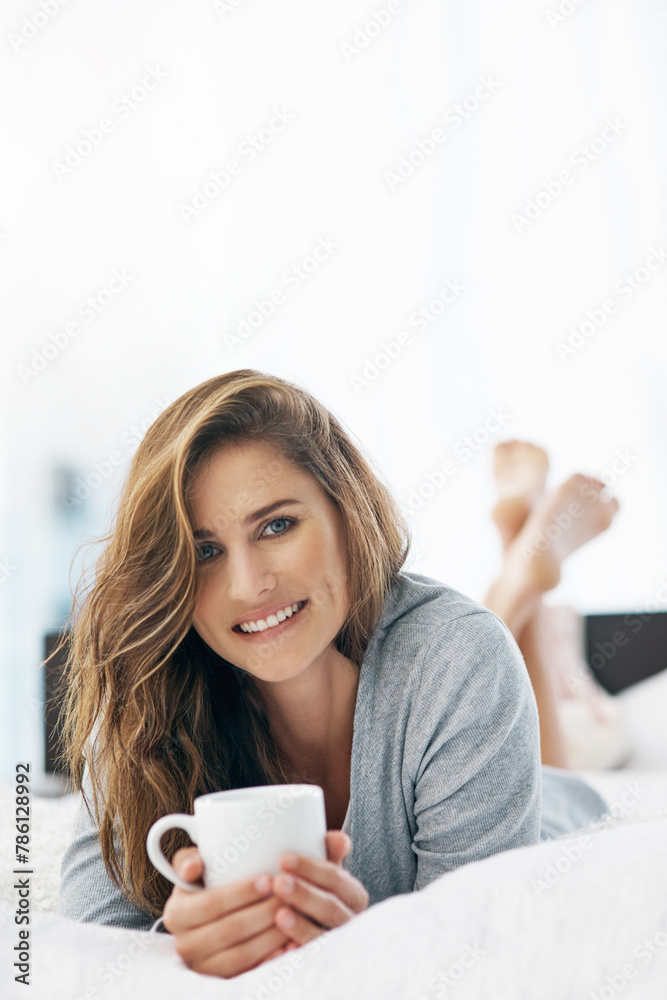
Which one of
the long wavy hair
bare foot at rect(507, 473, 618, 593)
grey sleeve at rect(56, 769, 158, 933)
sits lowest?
grey sleeve at rect(56, 769, 158, 933)

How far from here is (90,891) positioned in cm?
84

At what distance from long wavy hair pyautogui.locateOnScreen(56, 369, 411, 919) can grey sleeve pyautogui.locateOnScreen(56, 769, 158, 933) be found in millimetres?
15

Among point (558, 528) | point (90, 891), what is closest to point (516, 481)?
point (558, 528)

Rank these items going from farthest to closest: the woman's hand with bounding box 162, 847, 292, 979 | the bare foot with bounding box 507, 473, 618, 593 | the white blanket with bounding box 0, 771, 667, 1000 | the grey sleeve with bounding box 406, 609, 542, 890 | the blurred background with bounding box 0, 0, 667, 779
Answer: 1. the blurred background with bounding box 0, 0, 667, 779
2. the bare foot with bounding box 507, 473, 618, 593
3. the grey sleeve with bounding box 406, 609, 542, 890
4. the woman's hand with bounding box 162, 847, 292, 979
5. the white blanket with bounding box 0, 771, 667, 1000

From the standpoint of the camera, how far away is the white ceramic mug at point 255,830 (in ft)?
Result: 1.82

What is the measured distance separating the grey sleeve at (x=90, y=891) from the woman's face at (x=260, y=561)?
0.25 meters

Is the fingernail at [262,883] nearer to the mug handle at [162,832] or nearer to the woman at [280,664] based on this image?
the mug handle at [162,832]

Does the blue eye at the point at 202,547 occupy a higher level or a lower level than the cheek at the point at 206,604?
higher

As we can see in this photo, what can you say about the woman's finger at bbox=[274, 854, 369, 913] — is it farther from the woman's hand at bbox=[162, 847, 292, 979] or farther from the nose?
the nose

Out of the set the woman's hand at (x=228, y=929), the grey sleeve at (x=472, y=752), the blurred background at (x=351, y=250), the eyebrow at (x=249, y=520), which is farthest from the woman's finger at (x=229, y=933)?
the blurred background at (x=351, y=250)

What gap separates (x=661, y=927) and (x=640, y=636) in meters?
1.69

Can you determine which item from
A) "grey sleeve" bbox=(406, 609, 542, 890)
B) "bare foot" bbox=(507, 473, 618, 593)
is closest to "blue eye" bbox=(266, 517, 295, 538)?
"grey sleeve" bbox=(406, 609, 542, 890)

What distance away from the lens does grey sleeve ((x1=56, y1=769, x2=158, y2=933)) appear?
810mm

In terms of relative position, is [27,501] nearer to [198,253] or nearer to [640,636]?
[198,253]
